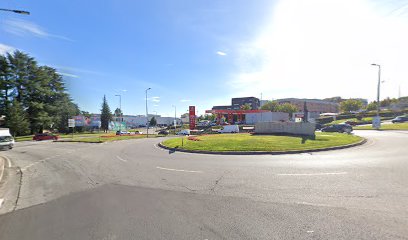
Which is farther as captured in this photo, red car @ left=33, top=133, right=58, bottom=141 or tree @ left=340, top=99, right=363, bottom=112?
tree @ left=340, top=99, right=363, bottom=112

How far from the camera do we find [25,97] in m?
56.3

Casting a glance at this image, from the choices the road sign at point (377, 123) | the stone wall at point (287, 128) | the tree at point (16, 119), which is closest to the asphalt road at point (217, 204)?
the stone wall at point (287, 128)

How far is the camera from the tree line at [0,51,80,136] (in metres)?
50.5

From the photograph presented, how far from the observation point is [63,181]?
9406 mm

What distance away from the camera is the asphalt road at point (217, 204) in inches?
174

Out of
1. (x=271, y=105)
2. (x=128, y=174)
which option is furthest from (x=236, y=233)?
(x=271, y=105)

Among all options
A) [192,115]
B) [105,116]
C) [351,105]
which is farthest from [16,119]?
[351,105]

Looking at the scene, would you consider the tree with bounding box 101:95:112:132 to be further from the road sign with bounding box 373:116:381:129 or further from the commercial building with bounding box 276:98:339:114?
the commercial building with bounding box 276:98:339:114

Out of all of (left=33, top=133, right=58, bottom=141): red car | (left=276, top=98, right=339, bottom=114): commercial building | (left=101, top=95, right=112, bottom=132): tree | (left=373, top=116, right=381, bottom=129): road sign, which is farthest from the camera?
(left=276, top=98, right=339, bottom=114): commercial building

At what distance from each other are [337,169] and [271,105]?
10592 cm

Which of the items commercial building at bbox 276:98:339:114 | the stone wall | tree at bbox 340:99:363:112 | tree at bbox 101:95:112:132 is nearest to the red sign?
the stone wall

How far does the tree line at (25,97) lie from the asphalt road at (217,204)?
52.3 meters

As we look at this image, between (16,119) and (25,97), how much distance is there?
31.4 feet

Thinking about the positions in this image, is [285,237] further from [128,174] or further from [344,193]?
[128,174]
